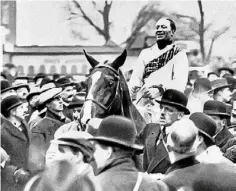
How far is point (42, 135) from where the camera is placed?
34.0 ft

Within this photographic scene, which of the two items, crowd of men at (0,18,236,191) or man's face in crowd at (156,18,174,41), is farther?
man's face in crowd at (156,18,174,41)

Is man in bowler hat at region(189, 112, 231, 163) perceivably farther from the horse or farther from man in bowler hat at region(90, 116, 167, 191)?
the horse

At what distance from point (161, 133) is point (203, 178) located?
8.96 ft

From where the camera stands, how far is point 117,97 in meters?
8.89

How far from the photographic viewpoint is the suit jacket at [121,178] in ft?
18.0

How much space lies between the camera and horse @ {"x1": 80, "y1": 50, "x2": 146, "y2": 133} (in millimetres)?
8745

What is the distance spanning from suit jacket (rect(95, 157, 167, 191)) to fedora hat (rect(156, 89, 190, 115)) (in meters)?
3.42

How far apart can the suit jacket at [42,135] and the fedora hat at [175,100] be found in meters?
1.58

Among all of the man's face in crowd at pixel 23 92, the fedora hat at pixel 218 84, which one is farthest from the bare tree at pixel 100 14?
the fedora hat at pixel 218 84

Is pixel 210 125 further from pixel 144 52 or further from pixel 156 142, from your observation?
pixel 144 52

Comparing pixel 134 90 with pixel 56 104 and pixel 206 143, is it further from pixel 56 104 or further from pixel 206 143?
pixel 206 143

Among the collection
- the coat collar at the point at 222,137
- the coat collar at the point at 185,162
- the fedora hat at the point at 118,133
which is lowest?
the coat collar at the point at 222,137

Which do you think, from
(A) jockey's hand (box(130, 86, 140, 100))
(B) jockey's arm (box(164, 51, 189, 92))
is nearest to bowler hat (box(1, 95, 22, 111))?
(A) jockey's hand (box(130, 86, 140, 100))

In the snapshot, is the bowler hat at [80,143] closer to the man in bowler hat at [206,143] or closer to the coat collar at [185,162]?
the coat collar at [185,162]
